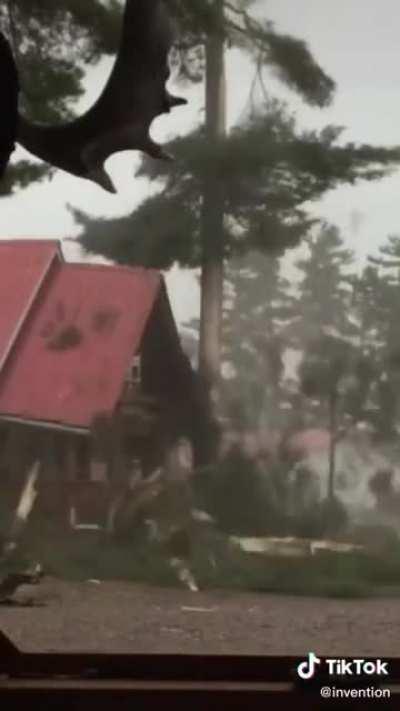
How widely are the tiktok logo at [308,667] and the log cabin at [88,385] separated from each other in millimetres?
313

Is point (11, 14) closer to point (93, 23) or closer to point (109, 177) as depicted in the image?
point (93, 23)

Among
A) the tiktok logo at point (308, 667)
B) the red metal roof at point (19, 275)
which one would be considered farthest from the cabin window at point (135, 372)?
the tiktok logo at point (308, 667)

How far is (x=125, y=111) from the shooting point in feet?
4.56

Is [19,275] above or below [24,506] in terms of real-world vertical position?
above

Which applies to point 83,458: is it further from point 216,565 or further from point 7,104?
point 7,104

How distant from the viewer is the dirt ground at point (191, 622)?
1.32 m

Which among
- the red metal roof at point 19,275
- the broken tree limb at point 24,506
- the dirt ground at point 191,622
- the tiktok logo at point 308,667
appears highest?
the red metal roof at point 19,275

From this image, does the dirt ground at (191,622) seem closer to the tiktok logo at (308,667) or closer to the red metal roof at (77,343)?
the tiktok logo at (308,667)

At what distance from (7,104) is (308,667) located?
0.82 m

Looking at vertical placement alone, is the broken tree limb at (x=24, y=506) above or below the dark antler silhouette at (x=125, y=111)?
below

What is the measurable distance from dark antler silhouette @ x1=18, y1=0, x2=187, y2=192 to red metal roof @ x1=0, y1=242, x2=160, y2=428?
14 cm

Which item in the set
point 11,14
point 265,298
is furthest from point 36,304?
point 11,14

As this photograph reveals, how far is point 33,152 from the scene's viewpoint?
4.53ft

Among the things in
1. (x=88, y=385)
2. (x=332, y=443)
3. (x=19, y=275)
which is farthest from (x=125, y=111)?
(x=332, y=443)
